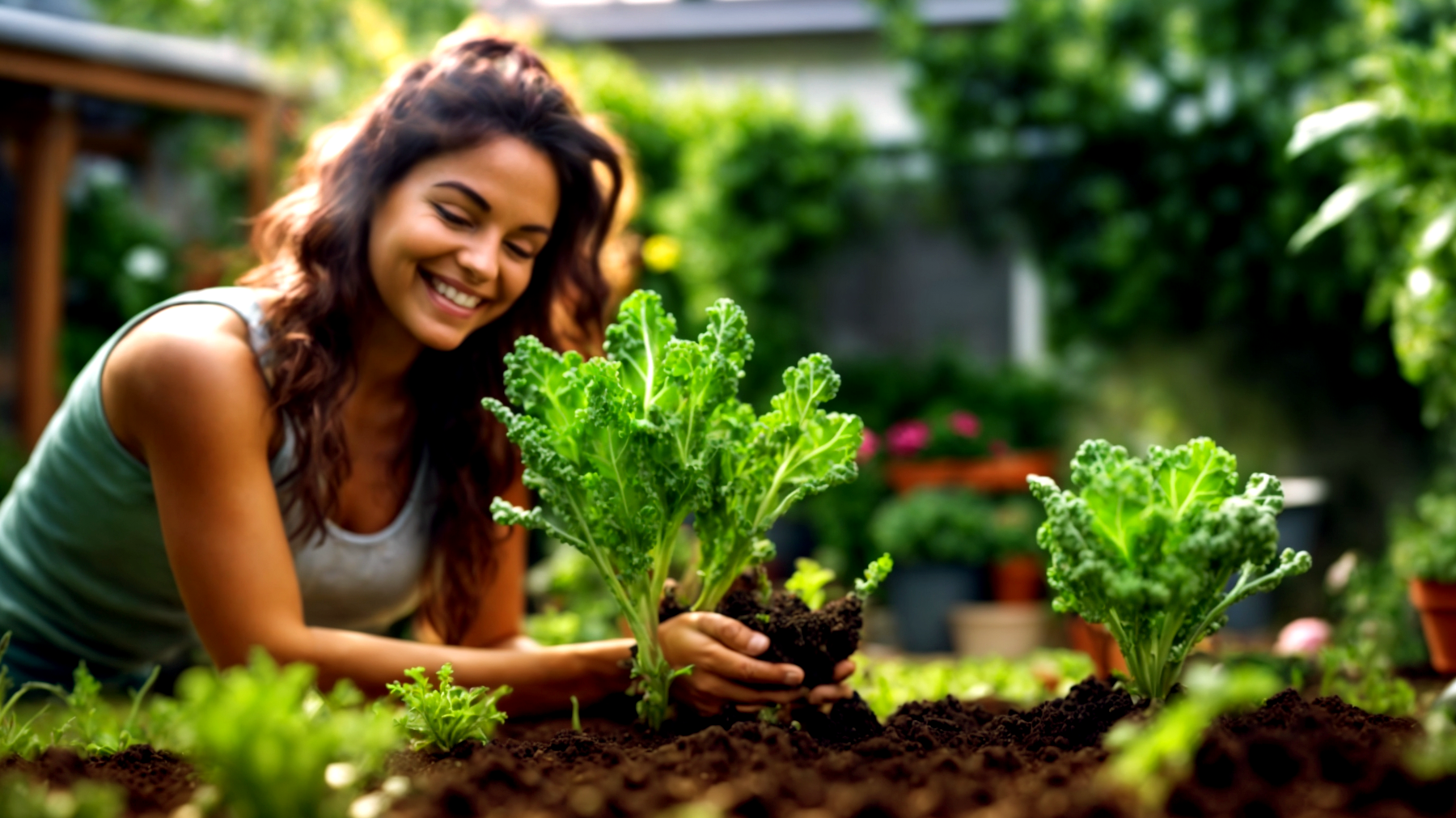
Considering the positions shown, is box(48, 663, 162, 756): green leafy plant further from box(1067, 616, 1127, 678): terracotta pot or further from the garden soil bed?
box(1067, 616, 1127, 678): terracotta pot

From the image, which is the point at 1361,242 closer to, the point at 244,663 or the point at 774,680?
the point at 774,680

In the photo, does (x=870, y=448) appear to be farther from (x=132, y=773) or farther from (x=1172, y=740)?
(x=1172, y=740)

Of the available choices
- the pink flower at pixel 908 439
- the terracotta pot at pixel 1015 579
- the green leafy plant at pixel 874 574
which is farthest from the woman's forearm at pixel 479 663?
the pink flower at pixel 908 439

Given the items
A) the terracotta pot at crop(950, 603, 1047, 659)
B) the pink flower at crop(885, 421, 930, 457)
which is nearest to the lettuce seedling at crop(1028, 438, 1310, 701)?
the terracotta pot at crop(950, 603, 1047, 659)

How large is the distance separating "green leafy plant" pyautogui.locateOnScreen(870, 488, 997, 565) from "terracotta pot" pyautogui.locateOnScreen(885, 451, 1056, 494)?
1.35ft

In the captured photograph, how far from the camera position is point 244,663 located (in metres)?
1.80

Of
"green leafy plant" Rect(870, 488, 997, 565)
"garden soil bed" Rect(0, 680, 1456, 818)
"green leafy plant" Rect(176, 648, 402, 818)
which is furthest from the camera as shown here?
"green leafy plant" Rect(870, 488, 997, 565)

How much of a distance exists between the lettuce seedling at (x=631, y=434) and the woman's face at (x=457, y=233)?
0.46 meters

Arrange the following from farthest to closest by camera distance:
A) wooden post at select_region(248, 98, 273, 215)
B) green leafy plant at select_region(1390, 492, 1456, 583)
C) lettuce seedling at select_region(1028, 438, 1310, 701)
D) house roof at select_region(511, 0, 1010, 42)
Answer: house roof at select_region(511, 0, 1010, 42), wooden post at select_region(248, 98, 273, 215), green leafy plant at select_region(1390, 492, 1456, 583), lettuce seedling at select_region(1028, 438, 1310, 701)

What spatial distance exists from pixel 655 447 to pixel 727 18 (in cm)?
783

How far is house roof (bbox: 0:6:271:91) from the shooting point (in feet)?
18.8

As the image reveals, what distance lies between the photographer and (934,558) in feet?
18.3

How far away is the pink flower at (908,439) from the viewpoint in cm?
606

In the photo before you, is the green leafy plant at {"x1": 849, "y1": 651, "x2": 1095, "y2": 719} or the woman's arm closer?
the woman's arm
